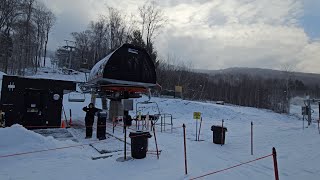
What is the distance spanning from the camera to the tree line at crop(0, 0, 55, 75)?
139 feet

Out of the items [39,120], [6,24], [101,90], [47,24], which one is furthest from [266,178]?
[47,24]

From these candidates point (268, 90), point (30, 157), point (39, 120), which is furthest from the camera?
point (268, 90)

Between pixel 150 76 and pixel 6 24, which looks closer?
pixel 150 76

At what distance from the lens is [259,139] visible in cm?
1495

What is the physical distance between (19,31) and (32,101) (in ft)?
146

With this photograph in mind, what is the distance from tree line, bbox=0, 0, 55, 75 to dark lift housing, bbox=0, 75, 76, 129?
32578mm

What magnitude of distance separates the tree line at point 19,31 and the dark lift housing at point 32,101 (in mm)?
32578

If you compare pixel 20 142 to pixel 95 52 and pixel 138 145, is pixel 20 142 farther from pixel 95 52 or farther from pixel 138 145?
pixel 95 52

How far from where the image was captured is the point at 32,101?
1514 cm

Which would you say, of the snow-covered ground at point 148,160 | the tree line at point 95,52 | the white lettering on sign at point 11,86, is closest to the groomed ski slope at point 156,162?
the snow-covered ground at point 148,160

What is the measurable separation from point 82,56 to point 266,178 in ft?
263

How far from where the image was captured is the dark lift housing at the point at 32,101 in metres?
14.2

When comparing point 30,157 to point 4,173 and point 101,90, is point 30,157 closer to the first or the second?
point 4,173

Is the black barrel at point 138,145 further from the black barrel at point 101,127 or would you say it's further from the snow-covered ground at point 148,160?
the black barrel at point 101,127
